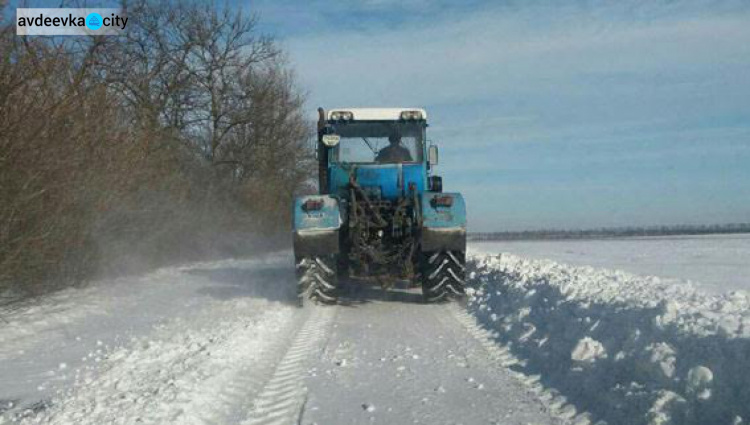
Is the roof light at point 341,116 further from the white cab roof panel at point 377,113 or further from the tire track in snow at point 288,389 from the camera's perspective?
the tire track in snow at point 288,389

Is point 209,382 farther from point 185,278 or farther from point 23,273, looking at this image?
point 185,278

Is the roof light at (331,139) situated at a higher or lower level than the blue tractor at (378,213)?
higher

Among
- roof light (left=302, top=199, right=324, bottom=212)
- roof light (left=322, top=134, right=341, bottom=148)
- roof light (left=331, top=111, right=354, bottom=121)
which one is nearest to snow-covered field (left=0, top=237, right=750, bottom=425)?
roof light (left=302, top=199, right=324, bottom=212)

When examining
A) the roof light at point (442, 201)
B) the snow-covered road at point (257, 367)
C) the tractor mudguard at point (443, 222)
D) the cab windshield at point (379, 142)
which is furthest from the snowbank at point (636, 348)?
the cab windshield at point (379, 142)

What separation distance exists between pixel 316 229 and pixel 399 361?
3.81 meters

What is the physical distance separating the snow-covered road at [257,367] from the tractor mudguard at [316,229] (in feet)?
2.98

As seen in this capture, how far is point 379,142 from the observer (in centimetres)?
1086

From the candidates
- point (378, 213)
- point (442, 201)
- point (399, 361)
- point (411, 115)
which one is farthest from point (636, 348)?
point (411, 115)

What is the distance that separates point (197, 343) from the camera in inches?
271

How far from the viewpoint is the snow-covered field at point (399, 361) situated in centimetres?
448

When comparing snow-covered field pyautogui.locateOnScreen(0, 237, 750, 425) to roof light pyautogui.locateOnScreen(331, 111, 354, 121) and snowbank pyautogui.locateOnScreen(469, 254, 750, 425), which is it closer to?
snowbank pyautogui.locateOnScreen(469, 254, 750, 425)

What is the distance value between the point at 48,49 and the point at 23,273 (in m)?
3.22

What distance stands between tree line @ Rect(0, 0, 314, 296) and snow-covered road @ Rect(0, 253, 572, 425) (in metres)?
1.65

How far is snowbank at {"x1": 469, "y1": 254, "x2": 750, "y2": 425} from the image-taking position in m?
4.21
